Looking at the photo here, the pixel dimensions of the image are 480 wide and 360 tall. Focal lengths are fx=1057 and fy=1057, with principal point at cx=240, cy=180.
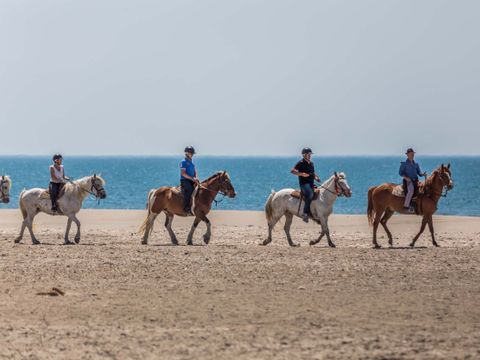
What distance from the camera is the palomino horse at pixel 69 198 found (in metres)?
24.9

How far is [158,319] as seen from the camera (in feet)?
45.7

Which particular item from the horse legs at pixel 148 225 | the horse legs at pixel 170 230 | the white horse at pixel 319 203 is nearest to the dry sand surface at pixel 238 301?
the horse legs at pixel 148 225

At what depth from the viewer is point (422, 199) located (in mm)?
24812

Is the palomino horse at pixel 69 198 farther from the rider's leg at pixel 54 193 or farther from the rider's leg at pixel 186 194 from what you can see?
the rider's leg at pixel 186 194

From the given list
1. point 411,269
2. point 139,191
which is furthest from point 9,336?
point 139,191

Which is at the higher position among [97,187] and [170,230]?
[97,187]

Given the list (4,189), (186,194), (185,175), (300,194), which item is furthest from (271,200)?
(4,189)

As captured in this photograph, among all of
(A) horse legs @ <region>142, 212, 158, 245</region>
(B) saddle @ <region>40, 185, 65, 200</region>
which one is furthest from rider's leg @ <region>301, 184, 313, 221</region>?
(B) saddle @ <region>40, 185, 65, 200</region>

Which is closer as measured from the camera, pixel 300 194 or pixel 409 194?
pixel 300 194

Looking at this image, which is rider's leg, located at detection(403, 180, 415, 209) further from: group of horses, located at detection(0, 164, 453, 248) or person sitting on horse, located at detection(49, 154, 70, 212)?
person sitting on horse, located at detection(49, 154, 70, 212)

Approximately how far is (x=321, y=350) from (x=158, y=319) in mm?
2785

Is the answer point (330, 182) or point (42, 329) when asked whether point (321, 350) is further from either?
point (330, 182)

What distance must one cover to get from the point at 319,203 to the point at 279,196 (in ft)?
3.50

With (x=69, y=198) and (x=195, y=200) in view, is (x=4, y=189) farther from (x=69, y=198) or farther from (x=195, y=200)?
(x=195, y=200)
